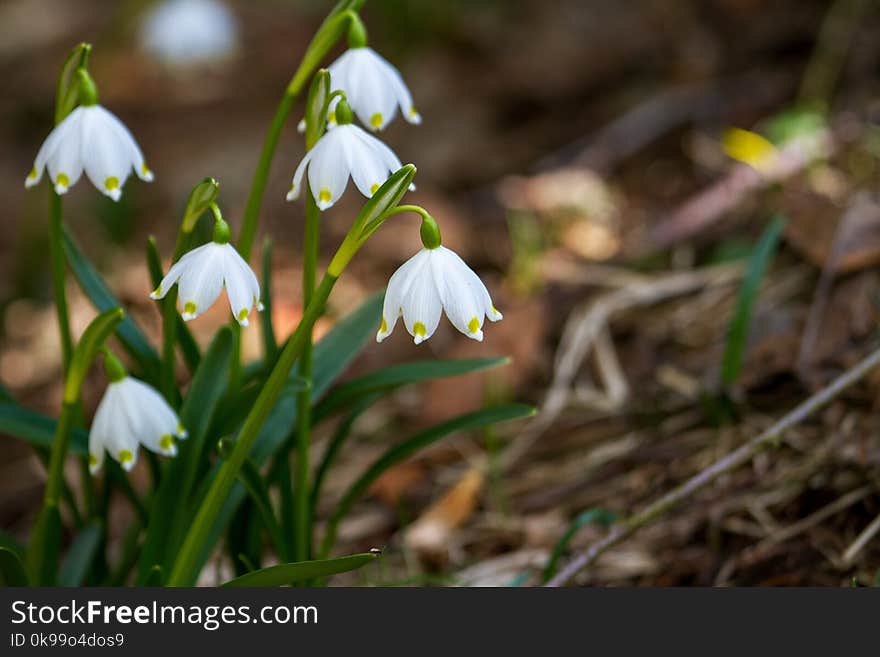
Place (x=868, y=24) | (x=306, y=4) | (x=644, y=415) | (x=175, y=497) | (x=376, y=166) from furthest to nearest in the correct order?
1. (x=306, y=4)
2. (x=868, y=24)
3. (x=644, y=415)
4. (x=175, y=497)
5. (x=376, y=166)

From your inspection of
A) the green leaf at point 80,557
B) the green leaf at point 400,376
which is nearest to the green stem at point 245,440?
the green leaf at point 80,557

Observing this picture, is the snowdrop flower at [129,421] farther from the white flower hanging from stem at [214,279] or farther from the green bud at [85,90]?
the green bud at [85,90]

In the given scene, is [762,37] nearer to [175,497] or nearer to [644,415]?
[644,415]

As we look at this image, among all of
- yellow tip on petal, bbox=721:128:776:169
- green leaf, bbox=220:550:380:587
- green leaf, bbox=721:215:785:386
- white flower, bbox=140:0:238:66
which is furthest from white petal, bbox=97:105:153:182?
white flower, bbox=140:0:238:66

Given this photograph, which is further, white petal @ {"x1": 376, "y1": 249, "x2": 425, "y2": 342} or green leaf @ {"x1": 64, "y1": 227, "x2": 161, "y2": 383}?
green leaf @ {"x1": 64, "y1": 227, "x2": 161, "y2": 383}

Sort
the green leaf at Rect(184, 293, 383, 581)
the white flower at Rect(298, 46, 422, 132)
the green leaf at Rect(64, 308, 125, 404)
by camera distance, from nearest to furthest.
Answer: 1. the green leaf at Rect(64, 308, 125, 404)
2. the white flower at Rect(298, 46, 422, 132)
3. the green leaf at Rect(184, 293, 383, 581)

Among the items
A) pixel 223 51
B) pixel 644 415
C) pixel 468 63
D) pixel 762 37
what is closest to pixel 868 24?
pixel 762 37

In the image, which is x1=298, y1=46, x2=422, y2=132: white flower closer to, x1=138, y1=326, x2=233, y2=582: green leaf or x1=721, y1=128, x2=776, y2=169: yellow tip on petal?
x1=138, y1=326, x2=233, y2=582: green leaf

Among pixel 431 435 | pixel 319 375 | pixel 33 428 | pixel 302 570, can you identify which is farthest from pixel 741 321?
pixel 33 428
